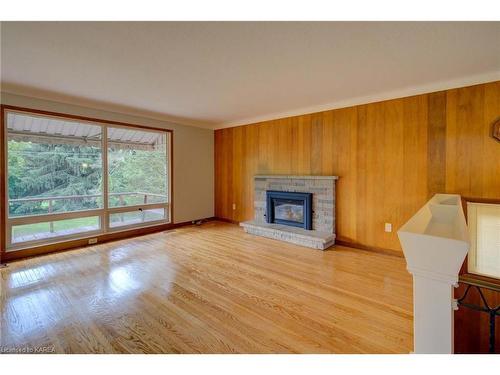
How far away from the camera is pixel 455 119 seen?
2.98m

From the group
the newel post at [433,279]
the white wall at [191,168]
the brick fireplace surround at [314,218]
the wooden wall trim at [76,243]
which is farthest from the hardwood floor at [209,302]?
the white wall at [191,168]

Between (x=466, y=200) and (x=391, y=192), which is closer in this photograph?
(x=466, y=200)

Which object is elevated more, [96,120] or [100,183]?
[96,120]

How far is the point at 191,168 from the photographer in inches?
217

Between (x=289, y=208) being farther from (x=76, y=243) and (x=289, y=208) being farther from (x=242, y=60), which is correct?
(x=76, y=243)

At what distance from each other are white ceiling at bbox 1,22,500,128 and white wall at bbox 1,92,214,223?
1359 millimetres

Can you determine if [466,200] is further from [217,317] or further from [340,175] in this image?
[217,317]

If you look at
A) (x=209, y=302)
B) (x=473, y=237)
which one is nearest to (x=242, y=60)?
(x=209, y=302)

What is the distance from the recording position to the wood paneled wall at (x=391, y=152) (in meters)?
2.85

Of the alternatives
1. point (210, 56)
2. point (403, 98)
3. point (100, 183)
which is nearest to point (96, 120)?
point (100, 183)

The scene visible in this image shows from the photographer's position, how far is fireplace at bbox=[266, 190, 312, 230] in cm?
425

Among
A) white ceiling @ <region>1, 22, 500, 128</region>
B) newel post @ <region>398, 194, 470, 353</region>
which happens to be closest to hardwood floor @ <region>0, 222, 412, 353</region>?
newel post @ <region>398, 194, 470, 353</region>

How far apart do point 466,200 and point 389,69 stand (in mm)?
1749

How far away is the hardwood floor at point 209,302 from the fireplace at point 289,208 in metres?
0.86
